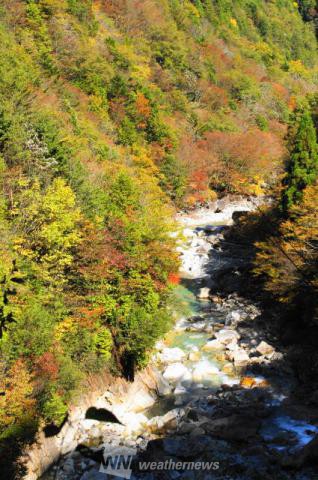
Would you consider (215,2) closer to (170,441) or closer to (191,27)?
(191,27)

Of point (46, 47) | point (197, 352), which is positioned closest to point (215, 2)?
point (46, 47)

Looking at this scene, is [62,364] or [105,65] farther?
[105,65]

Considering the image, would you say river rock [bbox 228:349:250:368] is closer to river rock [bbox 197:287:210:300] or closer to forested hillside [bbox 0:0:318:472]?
forested hillside [bbox 0:0:318:472]

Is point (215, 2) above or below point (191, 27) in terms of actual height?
above

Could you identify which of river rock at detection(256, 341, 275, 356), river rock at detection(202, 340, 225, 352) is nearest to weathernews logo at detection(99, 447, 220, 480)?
river rock at detection(256, 341, 275, 356)

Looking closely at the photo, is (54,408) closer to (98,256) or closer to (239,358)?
(98,256)

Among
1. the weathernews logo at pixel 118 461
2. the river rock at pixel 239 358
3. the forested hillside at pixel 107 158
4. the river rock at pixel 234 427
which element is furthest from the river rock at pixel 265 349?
the weathernews logo at pixel 118 461

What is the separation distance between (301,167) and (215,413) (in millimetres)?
17460

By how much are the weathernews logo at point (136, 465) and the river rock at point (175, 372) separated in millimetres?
6526

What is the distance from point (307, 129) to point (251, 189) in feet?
87.7

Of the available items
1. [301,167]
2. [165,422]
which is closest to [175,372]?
[165,422]

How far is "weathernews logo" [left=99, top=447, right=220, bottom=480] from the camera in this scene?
1429 centimetres

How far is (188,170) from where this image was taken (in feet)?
182

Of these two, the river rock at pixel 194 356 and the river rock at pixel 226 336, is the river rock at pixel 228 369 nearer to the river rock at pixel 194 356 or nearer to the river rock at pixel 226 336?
the river rock at pixel 194 356
